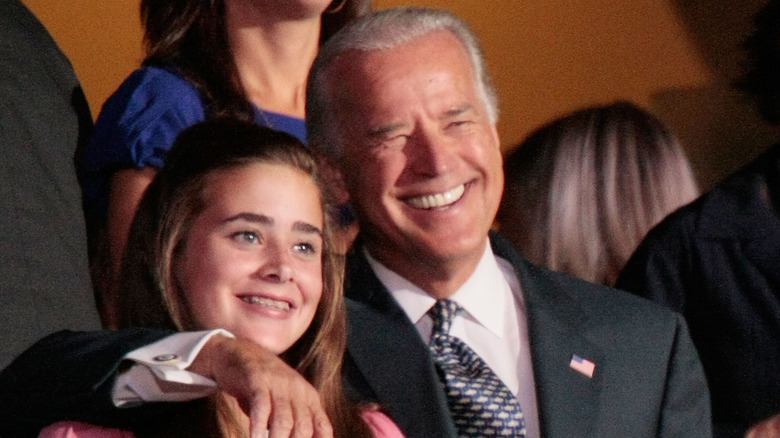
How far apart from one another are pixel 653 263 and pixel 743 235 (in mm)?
101

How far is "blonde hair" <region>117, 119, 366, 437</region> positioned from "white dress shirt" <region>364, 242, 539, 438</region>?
7cm

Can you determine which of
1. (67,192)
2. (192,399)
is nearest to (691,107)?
(67,192)

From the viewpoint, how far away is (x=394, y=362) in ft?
4.91

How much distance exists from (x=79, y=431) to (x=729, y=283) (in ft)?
2.43

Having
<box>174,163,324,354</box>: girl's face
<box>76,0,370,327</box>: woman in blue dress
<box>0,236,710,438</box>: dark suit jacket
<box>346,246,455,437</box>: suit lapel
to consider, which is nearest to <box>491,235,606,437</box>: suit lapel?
<box>0,236,710,438</box>: dark suit jacket

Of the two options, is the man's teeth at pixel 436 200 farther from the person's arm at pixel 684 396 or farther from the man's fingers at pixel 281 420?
the man's fingers at pixel 281 420

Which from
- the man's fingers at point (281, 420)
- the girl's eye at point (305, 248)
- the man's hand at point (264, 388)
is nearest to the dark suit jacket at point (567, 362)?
the girl's eye at point (305, 248)

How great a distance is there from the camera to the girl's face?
1406 mm

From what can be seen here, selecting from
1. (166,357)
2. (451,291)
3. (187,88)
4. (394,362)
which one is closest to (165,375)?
(166,357)

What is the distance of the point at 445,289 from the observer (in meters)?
1.57

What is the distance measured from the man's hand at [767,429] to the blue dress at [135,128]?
65 centimetres

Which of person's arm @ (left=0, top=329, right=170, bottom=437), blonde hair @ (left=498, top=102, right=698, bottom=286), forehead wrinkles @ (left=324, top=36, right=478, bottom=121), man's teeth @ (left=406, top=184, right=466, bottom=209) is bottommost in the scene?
blonde hair @ (left=498, top=102, right=698, bottom=286)

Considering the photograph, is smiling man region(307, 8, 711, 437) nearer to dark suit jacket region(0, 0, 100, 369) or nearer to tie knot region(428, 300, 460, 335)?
tie knot region(428, 300, 460, 335)

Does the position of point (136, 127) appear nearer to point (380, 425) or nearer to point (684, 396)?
point (380, 425)
